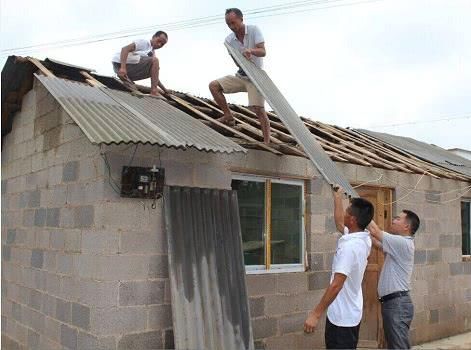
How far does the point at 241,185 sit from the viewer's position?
6133 mm

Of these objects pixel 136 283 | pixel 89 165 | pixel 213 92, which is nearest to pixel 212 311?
pixel 136 283

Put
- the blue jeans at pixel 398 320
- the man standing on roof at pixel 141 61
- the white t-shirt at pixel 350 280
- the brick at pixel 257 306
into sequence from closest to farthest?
the white t-shirt at pixel 350 280, the blue jeans at pixel 398 320, the brick at pixel 257 306, the man standing on roof at pixel 141 61

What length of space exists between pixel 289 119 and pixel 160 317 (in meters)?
2.42

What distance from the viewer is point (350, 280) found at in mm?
4453

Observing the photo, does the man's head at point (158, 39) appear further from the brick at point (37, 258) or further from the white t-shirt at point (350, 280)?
the white t-shirt at point (350, 280)

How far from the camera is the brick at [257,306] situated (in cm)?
596

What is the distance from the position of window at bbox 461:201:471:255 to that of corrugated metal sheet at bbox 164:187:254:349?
5.90 metres

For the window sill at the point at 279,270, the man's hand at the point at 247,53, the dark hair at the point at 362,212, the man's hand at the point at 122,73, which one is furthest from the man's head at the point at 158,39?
the dark hair at the point at 362,212

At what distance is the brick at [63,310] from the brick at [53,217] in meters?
0.82

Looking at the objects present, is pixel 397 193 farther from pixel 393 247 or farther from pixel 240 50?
pixel 240 50

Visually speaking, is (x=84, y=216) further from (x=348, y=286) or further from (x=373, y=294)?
(x=373, y=294)

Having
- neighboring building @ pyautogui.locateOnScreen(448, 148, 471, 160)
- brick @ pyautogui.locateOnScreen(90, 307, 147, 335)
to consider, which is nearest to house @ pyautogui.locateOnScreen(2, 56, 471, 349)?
brick @ pyautogui.locateOnScreen(90, 307, 147, 335)

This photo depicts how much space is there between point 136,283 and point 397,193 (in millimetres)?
4516

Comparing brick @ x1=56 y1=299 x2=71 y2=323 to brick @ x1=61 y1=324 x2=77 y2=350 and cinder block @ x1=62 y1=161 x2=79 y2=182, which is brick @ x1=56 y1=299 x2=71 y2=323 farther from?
cinder block @ x1=62 y1=161 x2=79 y2=182
